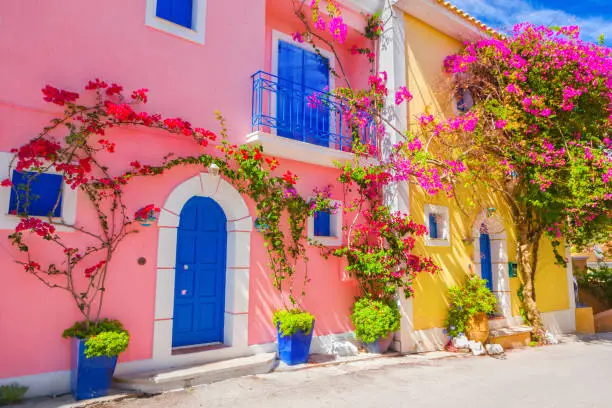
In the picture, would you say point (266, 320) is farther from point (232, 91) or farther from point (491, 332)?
point (491, 332)

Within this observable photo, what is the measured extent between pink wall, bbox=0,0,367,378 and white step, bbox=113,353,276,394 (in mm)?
374

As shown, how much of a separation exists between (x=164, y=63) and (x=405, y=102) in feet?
16.1

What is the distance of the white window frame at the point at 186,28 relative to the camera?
5.95 meters

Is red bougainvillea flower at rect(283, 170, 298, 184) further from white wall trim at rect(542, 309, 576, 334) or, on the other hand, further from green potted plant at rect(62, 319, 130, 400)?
white wall trim at rect(542, 309, 576, 334)

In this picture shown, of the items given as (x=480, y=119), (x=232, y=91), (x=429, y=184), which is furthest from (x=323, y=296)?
(x=480, y=119)

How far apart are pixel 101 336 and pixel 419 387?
425 centimetres

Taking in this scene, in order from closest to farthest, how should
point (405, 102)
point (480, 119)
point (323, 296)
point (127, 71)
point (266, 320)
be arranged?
point (127, 71), point (266, 320), point (323, 296), point (405, 102), point (480, 119)

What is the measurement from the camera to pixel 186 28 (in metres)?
6.26

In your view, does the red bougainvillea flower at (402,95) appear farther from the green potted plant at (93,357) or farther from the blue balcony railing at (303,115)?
the green potted plant at (93,357)

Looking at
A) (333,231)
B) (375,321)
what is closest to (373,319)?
(375,321)

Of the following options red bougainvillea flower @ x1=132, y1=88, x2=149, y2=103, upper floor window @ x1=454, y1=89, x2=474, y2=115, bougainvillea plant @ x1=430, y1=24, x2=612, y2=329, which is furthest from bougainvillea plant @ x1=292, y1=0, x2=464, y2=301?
red bougainvillea flower @ x1=132, y1=88, x2=149, y2=103

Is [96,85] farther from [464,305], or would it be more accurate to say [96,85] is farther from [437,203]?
[464,305]

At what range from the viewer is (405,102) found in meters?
8.51

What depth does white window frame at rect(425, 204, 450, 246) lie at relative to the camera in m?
8.43
